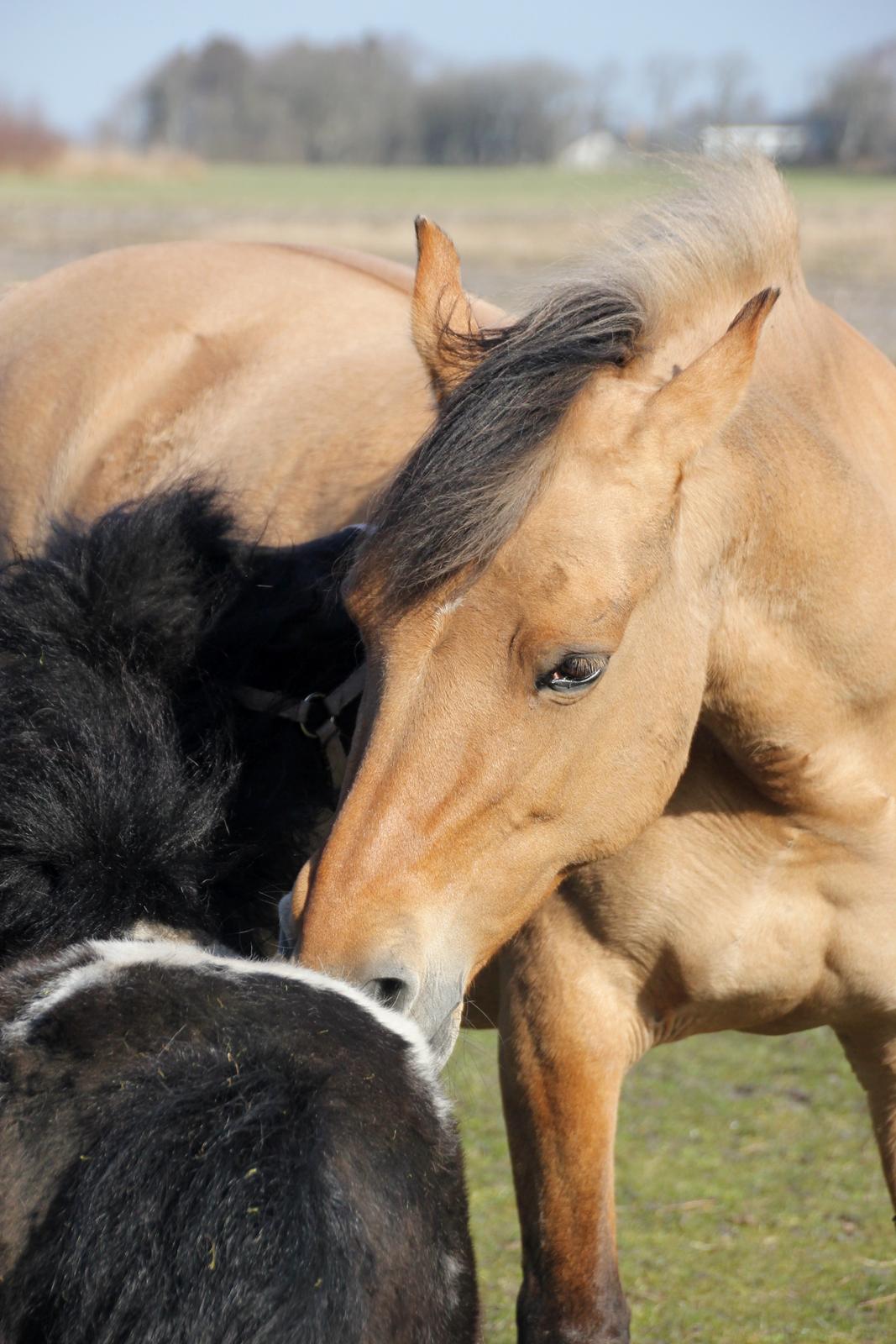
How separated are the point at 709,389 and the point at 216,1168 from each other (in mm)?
1186

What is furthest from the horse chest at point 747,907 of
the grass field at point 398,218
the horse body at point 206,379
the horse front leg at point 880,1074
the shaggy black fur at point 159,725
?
the grass field at point 398,218

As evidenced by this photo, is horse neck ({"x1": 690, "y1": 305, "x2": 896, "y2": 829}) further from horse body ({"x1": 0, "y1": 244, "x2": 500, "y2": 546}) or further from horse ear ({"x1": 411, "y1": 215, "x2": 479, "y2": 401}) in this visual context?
horse body ({"x1": 0, "y1": 244, "x2": 500, "y2": 546})

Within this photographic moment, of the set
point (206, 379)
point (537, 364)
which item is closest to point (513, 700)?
point (537, 364)

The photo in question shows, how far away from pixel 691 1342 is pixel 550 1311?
0.65 m

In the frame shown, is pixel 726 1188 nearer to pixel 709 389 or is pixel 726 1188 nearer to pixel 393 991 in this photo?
pixel 393 991

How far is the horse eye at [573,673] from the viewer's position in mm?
1909

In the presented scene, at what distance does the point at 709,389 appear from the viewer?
6.43 ft

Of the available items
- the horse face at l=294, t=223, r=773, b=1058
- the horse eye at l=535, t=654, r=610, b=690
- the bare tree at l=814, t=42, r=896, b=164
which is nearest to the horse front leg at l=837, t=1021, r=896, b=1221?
the horse face at l=294, t=223, r=773, b=1058

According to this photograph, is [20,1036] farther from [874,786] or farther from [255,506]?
[255,506]

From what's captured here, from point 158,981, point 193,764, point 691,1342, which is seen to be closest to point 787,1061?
point 691,1342

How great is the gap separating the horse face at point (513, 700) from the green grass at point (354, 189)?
15.9 meters

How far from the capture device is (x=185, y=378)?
3.56m

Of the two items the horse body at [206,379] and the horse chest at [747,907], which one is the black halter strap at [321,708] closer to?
the horse chest at [747,907]

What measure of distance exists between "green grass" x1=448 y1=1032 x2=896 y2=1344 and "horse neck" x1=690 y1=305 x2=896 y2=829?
0.85 metres
